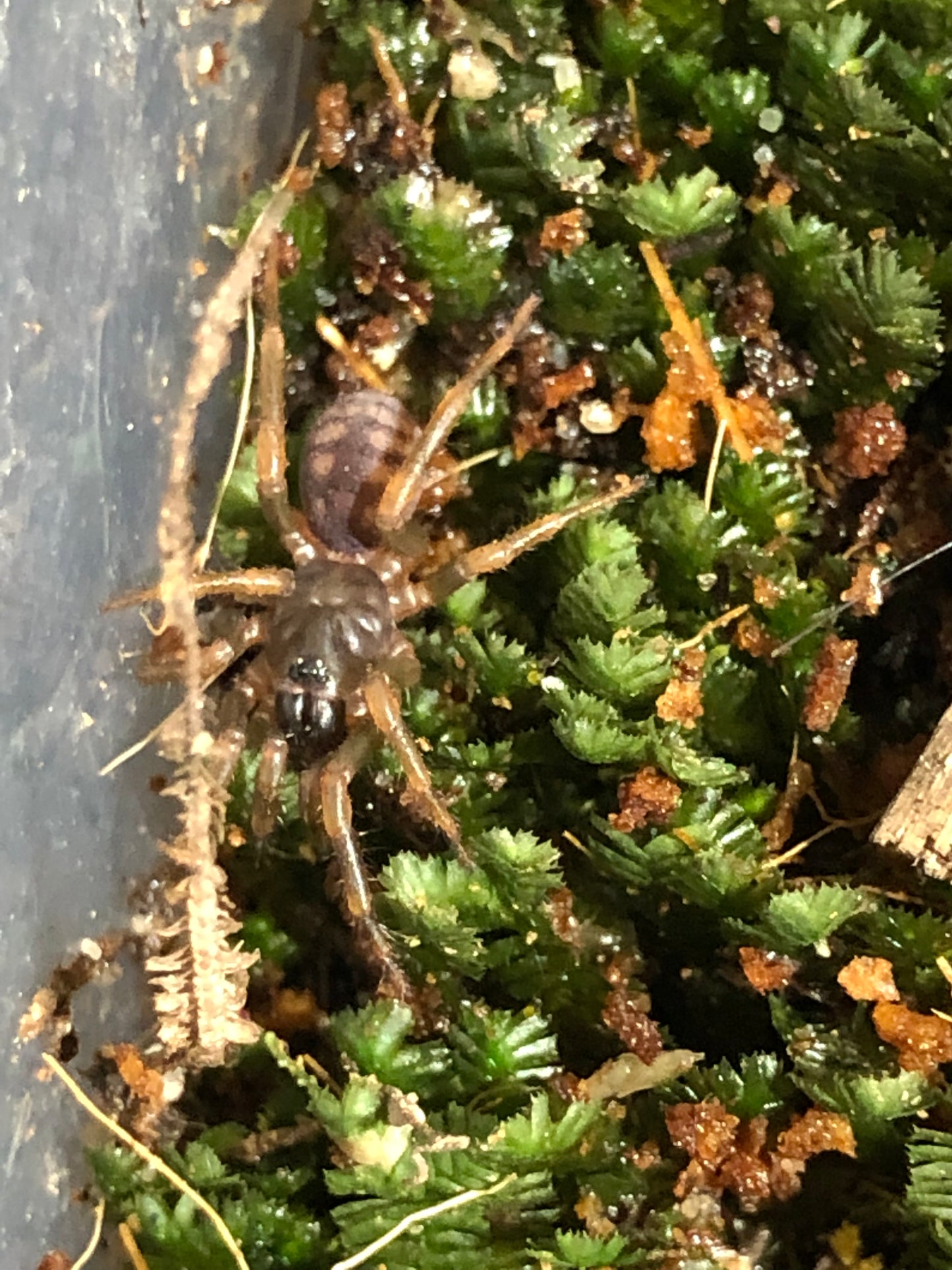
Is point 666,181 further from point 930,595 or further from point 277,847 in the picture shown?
point 277,847

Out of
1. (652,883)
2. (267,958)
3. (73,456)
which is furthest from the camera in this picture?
(267,958)

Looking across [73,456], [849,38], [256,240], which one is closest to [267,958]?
[73,456]

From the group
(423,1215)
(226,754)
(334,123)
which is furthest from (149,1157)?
(334,123)

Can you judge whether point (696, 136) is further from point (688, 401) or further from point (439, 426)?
point (439, 426)

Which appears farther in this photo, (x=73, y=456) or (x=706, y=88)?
(x=706, y=88)

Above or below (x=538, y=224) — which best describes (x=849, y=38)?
above

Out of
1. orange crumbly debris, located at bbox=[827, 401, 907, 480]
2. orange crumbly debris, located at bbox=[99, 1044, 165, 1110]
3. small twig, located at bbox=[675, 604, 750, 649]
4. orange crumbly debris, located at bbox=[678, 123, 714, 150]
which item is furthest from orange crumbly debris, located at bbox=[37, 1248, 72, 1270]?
orange crumbly debris, located at bbox=[678, 123, 714, 150]
